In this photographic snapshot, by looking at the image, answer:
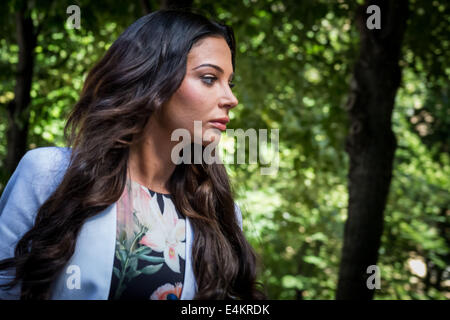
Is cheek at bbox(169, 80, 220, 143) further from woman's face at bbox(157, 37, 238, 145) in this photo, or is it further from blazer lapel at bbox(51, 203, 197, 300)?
blazer lapel at bbox(51, 203, 197, 300)

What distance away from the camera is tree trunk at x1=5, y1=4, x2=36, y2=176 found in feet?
12.2

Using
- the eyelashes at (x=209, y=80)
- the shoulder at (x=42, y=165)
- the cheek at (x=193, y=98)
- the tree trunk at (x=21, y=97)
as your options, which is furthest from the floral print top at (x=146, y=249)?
the tree trunk at (x=21, y=97)

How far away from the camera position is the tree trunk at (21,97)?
371 centimetres

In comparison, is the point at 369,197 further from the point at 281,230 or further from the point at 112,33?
the point at 112,33

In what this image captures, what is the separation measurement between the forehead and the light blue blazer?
612 millimetres

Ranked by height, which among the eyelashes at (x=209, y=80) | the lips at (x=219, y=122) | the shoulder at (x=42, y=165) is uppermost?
the eyelashes at (x=209, y=80)

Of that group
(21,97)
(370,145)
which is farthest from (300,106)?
(21,97)

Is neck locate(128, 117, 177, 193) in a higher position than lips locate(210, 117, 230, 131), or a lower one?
lower

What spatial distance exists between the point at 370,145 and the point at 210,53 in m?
2.17

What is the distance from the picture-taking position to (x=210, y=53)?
1.72 m

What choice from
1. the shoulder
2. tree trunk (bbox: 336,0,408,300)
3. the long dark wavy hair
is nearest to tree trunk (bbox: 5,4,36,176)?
the long dark wavy hair

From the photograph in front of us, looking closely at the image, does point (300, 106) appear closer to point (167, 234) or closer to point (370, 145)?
point (370, 145)

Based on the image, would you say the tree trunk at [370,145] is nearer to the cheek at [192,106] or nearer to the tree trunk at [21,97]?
the cheek at [192,106]
